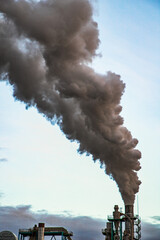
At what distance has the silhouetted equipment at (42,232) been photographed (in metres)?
73.9

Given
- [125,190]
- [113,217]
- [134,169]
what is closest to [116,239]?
[113,217]

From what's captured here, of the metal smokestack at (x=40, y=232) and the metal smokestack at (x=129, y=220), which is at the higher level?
the metal smokestack at (x=129, y=220)

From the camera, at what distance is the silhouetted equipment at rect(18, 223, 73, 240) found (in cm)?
7394

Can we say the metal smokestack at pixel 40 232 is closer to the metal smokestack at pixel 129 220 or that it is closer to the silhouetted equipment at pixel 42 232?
the silhouetted equipment at pixel 42 232

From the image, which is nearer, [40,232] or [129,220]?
[129,220]

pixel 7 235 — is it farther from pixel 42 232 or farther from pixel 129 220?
pixel 129 220

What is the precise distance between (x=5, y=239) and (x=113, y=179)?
78.0ft

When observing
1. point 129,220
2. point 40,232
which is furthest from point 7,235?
point 129,220

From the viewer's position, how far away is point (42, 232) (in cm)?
7394

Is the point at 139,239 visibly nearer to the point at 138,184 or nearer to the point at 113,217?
the point at 113,217

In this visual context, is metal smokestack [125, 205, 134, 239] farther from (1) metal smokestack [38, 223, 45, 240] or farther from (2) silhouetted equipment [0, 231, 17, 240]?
(2) silhouetted equipment [0, 231, 17, 240]

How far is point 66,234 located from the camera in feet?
262

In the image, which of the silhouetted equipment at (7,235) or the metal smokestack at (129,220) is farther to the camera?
the silhouetted equipment at (7,235)

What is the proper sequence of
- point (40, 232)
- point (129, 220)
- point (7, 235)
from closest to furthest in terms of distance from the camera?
point (129, 220) → point (7, 235) → point (40, 232)
